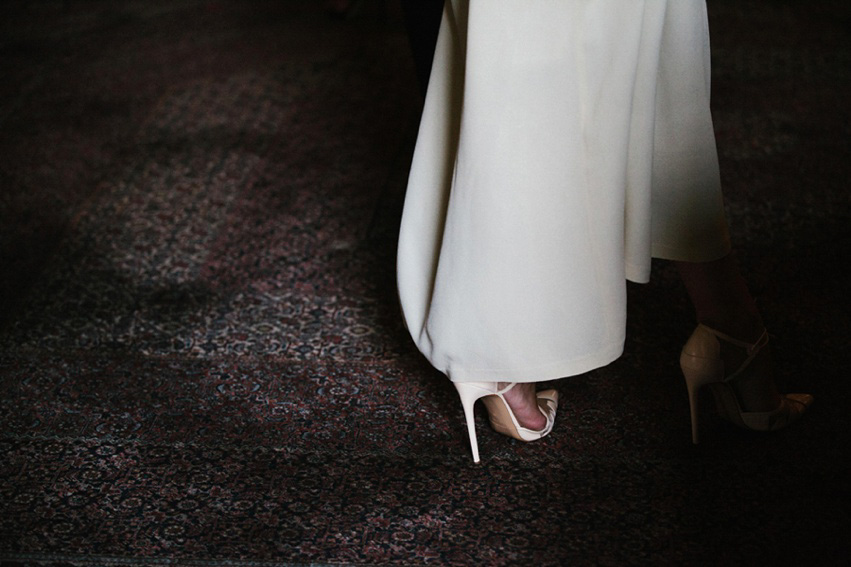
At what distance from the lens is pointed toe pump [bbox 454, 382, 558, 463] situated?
4.46ft

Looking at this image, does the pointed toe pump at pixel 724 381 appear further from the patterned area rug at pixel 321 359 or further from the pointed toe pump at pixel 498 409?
the pointed toe pump at pixel 498 409

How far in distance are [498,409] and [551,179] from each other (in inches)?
17.0

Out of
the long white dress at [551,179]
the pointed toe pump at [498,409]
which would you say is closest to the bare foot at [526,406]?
the pointed toe pump at [498,409]

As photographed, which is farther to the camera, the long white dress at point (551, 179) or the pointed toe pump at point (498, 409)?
the pointed toe pump at point (498, 409)

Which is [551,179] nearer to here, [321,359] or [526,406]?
[526,406]

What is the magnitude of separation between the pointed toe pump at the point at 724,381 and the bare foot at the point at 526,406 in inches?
9.2

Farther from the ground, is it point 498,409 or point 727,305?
point 727,305

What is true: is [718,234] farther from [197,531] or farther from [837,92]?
[837,92]

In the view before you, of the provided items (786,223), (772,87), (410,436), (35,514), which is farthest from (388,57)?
(35,514)

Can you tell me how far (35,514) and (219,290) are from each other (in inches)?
26.8

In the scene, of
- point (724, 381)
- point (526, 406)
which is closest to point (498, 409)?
point (526, 406)

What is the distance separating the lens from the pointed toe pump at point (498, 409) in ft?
4.46

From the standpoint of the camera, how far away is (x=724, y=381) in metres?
1.41

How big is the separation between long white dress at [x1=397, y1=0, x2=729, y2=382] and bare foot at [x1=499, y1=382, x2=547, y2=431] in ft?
0.48
